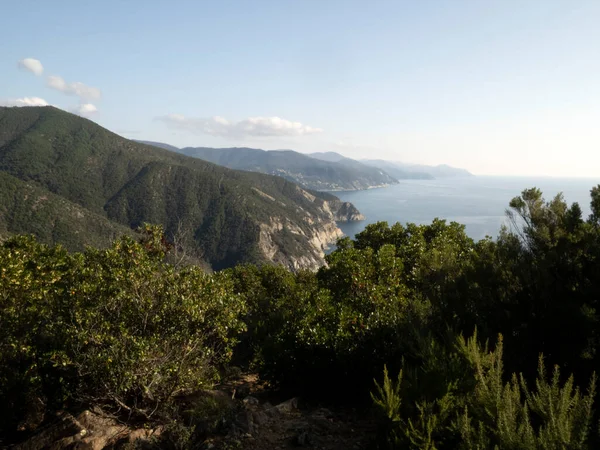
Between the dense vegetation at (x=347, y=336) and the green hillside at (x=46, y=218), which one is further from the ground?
the dense vegetation at (x=347, y=336)

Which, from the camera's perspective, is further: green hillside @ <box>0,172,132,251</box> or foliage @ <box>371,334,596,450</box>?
green hillside @ <box>0,172,132,251</box>

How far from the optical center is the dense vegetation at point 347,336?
758 centimetres

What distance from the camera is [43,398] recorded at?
475 inches

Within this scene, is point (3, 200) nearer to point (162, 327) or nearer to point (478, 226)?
point (162, 327)

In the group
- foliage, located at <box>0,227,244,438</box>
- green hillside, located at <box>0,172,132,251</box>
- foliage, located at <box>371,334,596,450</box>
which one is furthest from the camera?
green hillside, located at <box>0,172,132,251</box>

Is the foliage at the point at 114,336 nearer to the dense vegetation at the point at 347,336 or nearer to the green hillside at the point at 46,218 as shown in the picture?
the dense vegetation at the point at 347,336

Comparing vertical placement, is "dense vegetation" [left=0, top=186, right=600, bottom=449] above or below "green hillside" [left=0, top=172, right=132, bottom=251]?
above

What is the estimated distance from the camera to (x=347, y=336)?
39.1ft

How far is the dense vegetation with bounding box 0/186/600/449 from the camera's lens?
7.58 m

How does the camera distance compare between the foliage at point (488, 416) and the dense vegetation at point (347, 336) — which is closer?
the foliage at point (488, 416)

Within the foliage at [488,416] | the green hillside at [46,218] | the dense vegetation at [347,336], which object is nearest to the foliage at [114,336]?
the dense vegetation at [347,336]

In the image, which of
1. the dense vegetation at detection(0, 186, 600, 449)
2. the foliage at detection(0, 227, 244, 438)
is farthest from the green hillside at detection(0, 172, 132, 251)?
the dense vegetation at detection(0, 186, 600, 449)

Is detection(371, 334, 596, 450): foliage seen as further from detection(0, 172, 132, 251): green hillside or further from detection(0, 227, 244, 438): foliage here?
detection(0, 172, 132, 251): green hillside

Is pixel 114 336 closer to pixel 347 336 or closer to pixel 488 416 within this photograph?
pixel 347 336
